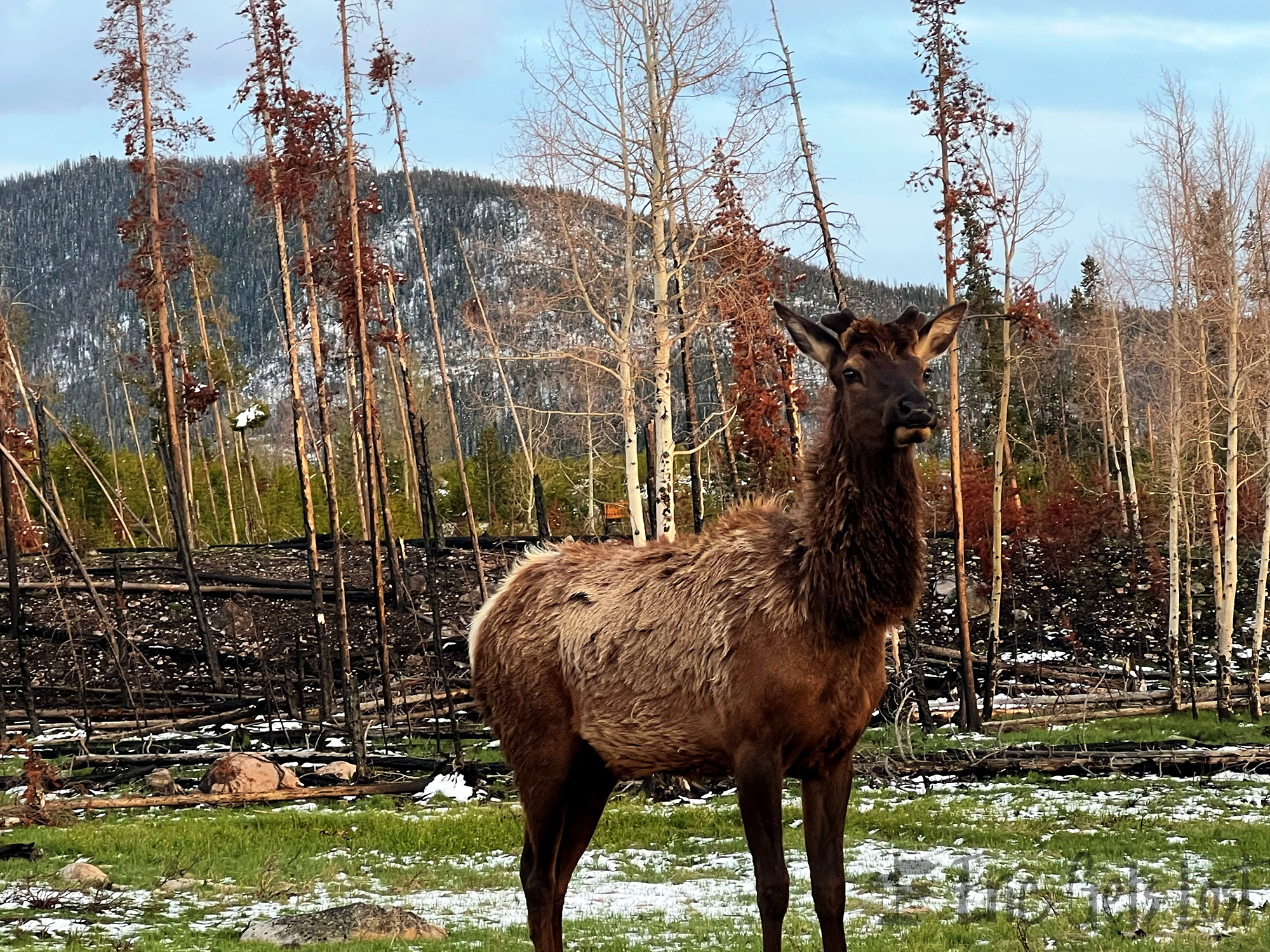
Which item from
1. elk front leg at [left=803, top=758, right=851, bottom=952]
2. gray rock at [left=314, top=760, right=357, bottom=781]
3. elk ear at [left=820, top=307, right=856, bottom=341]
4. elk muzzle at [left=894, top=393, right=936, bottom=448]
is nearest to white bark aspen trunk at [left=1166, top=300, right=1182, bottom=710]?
gray rock at [left=314, top=760, right=357, bottom=781]

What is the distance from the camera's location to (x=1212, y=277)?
995 inches

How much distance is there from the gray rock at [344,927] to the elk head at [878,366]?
448 cm

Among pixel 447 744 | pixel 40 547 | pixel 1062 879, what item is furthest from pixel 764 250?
pixel 40 547

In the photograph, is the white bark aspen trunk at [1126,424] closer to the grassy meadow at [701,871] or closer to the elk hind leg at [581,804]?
the grassy meadow at [701,871]

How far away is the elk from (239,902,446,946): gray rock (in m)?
1.42

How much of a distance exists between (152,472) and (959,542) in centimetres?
5538

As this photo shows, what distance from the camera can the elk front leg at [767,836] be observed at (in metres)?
6.28

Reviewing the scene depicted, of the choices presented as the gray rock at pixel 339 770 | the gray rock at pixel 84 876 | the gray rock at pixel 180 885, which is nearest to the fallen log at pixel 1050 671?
the gray rock at pixel 339 770

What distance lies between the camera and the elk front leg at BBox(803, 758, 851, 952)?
6.41 m

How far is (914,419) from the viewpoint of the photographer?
6211 mm

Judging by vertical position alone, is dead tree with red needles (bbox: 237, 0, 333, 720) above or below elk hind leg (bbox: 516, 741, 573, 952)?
above

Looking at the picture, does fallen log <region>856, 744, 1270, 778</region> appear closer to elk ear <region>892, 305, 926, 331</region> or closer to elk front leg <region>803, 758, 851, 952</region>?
elk front leg <region>803, 758, 851, 952</region>

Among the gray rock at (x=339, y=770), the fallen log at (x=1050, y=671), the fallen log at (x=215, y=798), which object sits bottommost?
the fallen log at (x=1050, y=671)

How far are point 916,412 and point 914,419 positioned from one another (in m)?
→ 0.04
